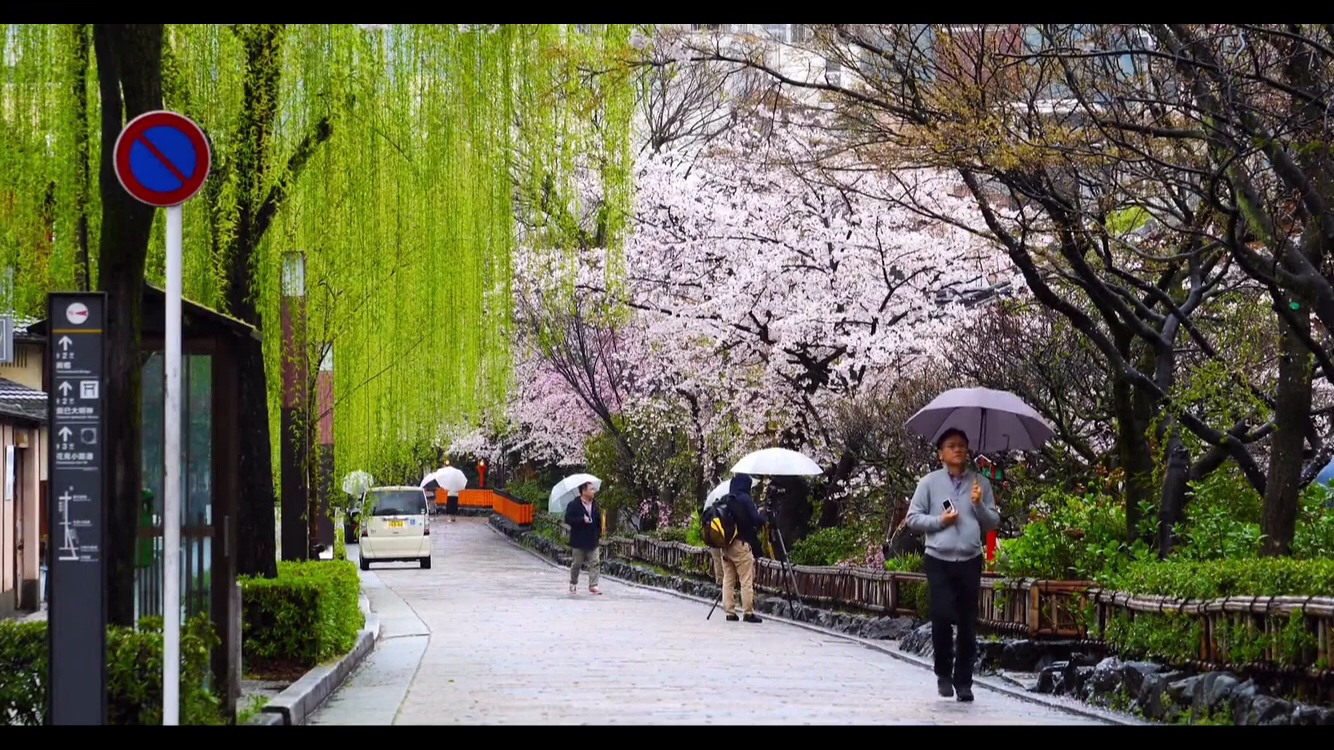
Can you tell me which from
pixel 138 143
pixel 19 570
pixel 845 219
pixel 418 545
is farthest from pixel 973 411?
pixel 418 545

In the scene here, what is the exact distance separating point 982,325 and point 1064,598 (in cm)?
871

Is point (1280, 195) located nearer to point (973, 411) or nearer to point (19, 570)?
point (973, 411)

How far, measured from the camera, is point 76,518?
7.48m

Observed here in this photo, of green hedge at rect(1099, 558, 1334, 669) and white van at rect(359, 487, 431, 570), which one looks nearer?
green hedge at rect(1099, 558, 1334, 669)

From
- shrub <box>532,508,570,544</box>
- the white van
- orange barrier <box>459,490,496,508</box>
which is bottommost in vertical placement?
orange barrier <box>459,490,496,508</box>

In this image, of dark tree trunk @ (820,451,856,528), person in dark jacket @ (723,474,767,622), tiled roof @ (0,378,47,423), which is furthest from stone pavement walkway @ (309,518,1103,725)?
tiled roof @ (0,378,47,423)

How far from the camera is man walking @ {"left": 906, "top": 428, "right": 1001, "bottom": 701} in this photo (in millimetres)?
11289

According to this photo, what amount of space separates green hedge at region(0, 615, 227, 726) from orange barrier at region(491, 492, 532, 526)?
51018 mm

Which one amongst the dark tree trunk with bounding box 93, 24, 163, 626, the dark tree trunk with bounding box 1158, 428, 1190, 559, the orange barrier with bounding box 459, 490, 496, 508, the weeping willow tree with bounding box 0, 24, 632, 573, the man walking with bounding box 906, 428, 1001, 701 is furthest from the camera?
the orange barrier with bounding box 459, 490, 496, 508

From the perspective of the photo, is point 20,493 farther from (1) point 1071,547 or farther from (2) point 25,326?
(1) point 1071,547

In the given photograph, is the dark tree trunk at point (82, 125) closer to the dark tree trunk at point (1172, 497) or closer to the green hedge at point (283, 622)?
the green hedge at point (283, 622)

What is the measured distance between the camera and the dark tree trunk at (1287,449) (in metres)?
12.7

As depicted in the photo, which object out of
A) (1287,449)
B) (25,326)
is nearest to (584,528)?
(1287,449)

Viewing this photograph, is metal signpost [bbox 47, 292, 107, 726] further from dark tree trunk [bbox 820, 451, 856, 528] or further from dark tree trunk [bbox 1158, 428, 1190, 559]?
dark tree trunk [bbox 820, 451, 856, 528]
